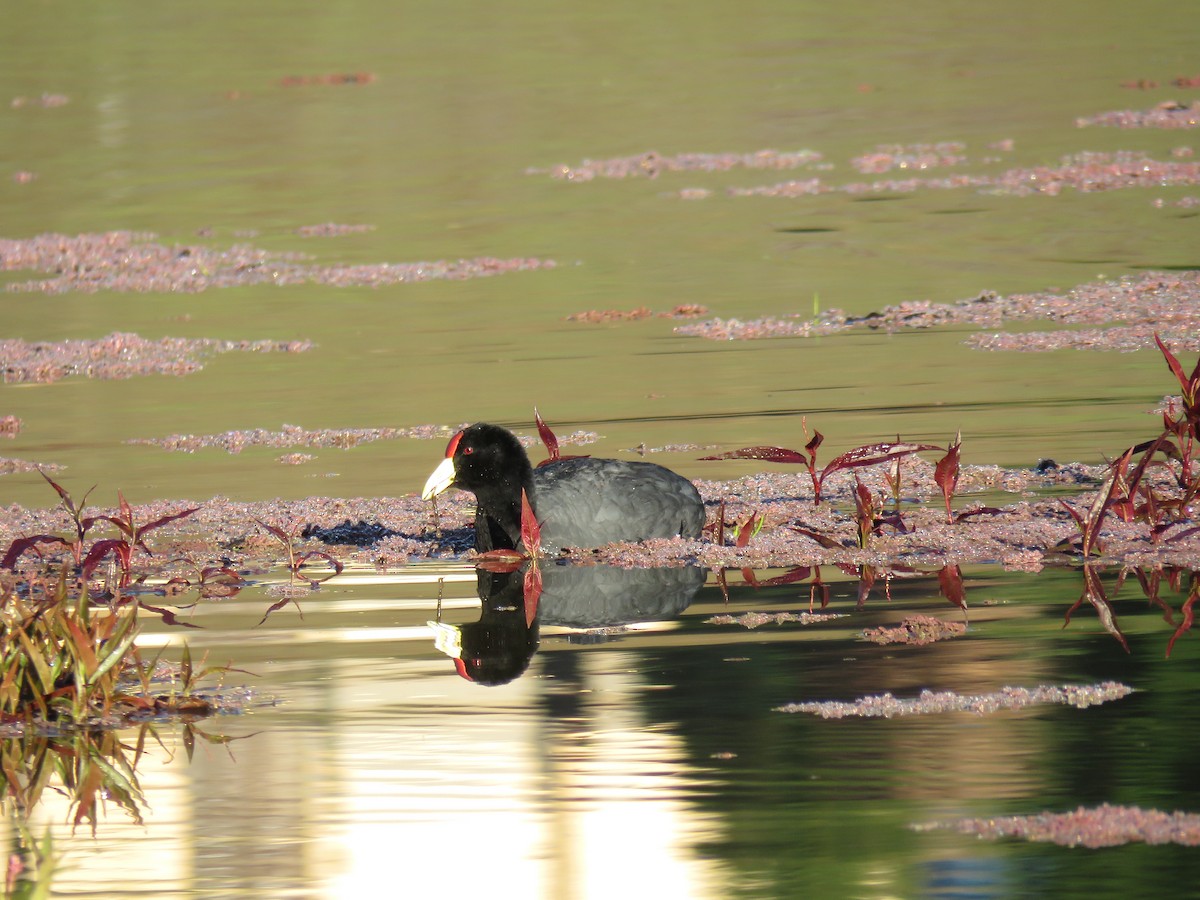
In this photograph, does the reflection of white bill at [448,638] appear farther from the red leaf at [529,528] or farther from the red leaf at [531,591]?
the red leaf at [529,528]

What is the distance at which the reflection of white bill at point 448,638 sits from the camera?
750 centimetres

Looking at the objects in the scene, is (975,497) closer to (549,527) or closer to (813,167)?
(549,527)

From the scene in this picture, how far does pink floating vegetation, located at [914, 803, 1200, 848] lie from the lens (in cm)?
510

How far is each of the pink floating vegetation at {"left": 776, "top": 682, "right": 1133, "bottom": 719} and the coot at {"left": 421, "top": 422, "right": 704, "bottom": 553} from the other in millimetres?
2751

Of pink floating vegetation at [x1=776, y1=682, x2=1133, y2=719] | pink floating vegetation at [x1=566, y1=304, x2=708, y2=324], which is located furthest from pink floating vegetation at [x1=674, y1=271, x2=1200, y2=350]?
pink floating vegetation at [x1=776, y1=682, x2=1133, y2=719]

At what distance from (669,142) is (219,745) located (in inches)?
804

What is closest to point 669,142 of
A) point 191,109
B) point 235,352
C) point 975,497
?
point 191,109

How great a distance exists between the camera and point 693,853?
5.16m

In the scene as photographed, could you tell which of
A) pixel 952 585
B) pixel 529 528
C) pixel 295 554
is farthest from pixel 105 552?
pixel 952 585

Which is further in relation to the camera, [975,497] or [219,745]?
[975,497]

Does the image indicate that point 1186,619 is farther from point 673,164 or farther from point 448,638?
point 673,164

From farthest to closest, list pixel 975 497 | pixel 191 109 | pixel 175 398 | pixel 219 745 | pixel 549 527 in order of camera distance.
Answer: pixel 191 109 < pixel 175 398 < pixel 975 497 < pixel 549 527 < pixel 219 745

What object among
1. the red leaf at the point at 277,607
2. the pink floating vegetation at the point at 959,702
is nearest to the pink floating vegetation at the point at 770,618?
the pink floating vegetation at the point at 959,702

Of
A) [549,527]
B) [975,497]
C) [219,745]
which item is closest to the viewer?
[219,745]
